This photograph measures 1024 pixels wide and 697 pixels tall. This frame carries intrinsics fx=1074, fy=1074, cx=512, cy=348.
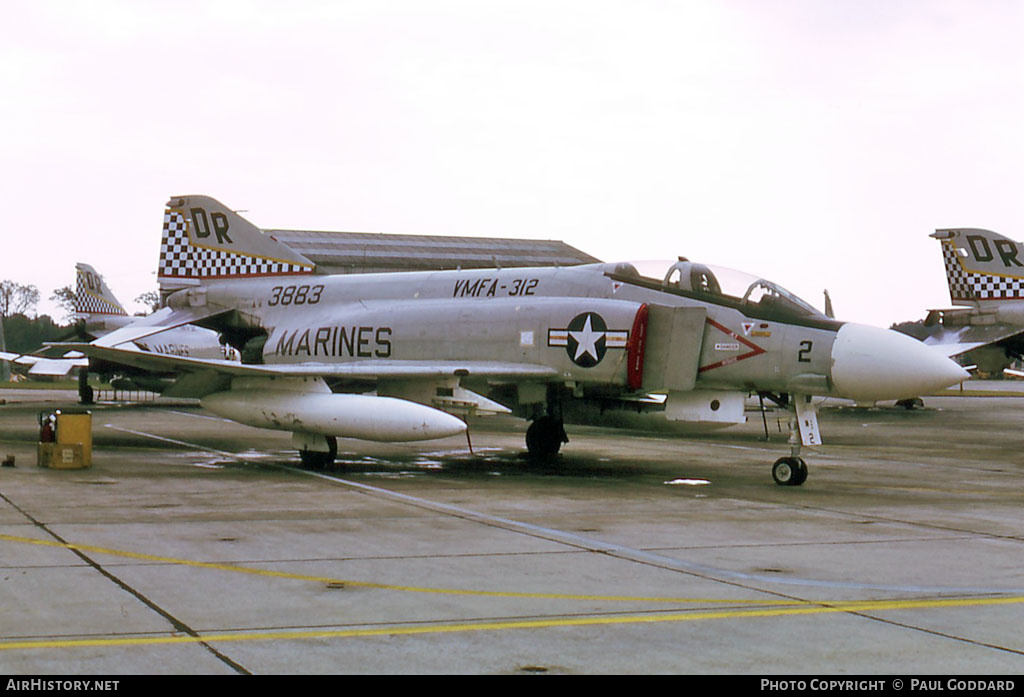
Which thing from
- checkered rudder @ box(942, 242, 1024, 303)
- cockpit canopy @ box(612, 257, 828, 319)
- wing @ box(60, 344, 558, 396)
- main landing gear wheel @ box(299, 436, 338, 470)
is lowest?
main landing gear wheel @ box(299, 436, 338, 470)

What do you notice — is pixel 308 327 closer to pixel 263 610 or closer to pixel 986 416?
pixel 263 610

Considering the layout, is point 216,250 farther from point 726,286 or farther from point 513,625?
point 513,625

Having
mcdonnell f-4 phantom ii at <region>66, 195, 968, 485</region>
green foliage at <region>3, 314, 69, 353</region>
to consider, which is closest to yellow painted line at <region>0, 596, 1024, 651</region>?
mcdonnell f-4 phantom ii at <region>66, 195, 968, 485</region>

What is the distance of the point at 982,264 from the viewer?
26.7m

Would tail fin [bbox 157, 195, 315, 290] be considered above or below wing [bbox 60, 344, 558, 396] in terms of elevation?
above

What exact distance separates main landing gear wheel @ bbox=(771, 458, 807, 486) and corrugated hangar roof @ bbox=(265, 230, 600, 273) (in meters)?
34.6

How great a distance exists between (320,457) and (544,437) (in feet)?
11.7

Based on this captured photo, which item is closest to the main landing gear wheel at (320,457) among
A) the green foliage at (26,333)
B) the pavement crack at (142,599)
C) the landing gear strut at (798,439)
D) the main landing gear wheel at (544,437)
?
the main landing gear wheel at (544,437)

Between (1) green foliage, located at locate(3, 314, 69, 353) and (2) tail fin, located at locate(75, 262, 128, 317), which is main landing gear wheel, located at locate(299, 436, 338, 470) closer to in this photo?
(2) tail fin, located at locate(75, 262, 128, 317)

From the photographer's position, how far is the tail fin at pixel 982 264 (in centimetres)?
2630

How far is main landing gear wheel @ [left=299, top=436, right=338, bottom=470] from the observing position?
13961 millimetres

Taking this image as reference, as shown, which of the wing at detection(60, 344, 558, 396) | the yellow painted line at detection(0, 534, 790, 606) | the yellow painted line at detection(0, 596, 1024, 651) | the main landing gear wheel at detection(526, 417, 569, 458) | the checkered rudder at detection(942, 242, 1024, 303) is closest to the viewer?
the yellow painted line at detection(0, 596, 1024, 651)

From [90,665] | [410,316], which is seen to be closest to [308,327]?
[410,316]

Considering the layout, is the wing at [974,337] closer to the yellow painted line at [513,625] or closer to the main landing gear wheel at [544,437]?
the main landing gear wheel at [544,437]
